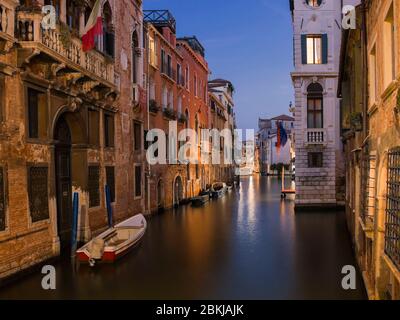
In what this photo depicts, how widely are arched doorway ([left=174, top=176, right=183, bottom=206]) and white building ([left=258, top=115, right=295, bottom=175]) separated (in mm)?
55652

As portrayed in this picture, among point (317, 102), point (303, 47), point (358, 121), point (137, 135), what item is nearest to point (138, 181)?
point (137, 135)

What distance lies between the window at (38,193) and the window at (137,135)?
880 centimetres

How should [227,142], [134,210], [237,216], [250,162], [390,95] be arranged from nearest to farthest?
[390,95]
[134,210]
[237,216]
[227,142]
[250,162]

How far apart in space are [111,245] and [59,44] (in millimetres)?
5925

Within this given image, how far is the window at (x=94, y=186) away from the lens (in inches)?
579

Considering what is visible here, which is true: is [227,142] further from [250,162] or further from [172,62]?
[250,162]

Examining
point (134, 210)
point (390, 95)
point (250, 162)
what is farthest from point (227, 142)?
point (250, 162)

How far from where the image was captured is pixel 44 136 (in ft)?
38.0

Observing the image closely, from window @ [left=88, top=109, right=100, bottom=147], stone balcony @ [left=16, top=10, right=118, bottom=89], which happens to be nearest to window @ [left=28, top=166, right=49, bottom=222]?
stone balcony @ [left=16, top=10, right=118, bottom=89]

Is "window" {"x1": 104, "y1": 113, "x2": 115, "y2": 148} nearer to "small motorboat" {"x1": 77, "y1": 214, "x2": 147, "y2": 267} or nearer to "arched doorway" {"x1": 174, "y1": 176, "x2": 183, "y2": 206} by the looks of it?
"small motorboat" {"x1": 77, "y1": 214, "x2": 147, "y2": 267}

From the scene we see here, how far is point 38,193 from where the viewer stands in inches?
436

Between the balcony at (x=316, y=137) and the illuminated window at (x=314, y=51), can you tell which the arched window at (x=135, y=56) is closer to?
the illuminated window at (x=314, y=51)

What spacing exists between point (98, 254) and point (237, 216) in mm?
12672
